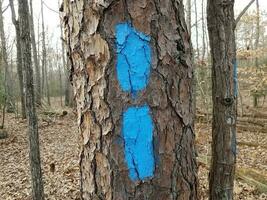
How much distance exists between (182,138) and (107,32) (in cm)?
45

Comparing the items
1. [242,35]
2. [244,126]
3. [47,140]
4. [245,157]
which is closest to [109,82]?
[245,157]

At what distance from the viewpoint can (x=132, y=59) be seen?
3.71 feet

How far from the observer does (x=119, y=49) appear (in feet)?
3.69

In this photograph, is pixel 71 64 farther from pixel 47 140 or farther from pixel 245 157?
pixel 47 140

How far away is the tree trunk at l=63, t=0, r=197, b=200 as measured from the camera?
1.13 m

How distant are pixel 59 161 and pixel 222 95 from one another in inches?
284

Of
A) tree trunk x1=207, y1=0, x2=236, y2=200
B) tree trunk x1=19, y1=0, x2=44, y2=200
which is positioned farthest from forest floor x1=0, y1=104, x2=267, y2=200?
tree trunk x1=207, y1=0, x2=236, y2=200

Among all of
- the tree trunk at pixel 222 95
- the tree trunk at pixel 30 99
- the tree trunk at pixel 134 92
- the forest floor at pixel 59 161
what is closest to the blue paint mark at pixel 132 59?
the tree trunk at pixel 134 92

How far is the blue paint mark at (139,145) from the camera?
1140 millimetres

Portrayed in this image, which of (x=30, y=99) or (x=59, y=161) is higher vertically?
(x=30, y=99)

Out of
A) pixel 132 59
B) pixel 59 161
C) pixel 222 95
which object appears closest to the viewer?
pixel 132 59

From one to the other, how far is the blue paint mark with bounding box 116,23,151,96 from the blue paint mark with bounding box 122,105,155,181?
9 cm

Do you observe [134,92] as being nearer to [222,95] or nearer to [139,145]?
[139,145]

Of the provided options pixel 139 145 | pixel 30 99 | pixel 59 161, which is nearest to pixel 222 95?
pixel 139 145
